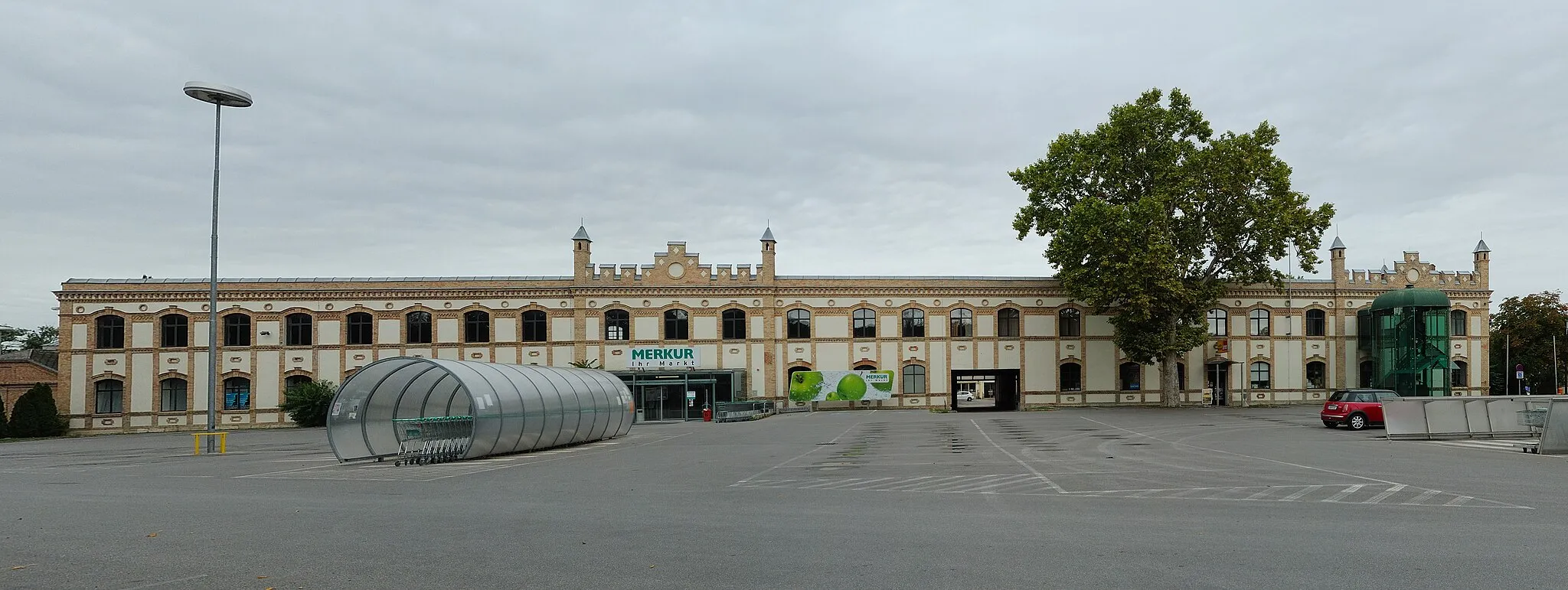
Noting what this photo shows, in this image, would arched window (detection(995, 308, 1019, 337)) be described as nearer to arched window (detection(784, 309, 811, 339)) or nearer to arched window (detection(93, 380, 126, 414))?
arched window (detection(784, 309, 811, 339))

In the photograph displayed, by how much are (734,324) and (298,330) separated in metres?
21.7

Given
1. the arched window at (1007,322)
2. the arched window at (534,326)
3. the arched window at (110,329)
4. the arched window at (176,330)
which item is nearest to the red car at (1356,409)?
the arched window at (1007,322)

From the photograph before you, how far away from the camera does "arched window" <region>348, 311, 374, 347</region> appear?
4844cm

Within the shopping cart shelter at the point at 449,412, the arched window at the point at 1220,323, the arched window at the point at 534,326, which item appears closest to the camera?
the shopping cart shelter at the point at 449,412

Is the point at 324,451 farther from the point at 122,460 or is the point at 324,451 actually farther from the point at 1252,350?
the point at 1252,350

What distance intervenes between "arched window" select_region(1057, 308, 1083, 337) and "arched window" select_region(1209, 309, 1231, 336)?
7211 millimetres

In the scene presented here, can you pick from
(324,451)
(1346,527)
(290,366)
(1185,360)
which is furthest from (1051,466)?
(290,366)

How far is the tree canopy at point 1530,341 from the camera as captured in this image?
58.4m

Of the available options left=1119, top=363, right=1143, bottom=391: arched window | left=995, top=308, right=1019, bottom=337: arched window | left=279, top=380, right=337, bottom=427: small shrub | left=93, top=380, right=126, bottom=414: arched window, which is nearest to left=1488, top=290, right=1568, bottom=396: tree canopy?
left=1119, top=363, right=1143, bottom=391: arched window

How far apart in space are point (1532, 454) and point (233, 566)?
75.7 ft

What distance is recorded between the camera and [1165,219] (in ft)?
140

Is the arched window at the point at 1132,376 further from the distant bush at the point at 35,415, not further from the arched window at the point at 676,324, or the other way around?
the distant bush at the point at 35,415

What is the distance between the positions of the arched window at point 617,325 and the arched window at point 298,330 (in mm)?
14632

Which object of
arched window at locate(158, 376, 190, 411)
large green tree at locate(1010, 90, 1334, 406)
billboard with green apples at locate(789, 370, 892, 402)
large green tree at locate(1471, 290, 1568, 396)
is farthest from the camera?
large green tree at locate(1471, 290, 1568, 396)
